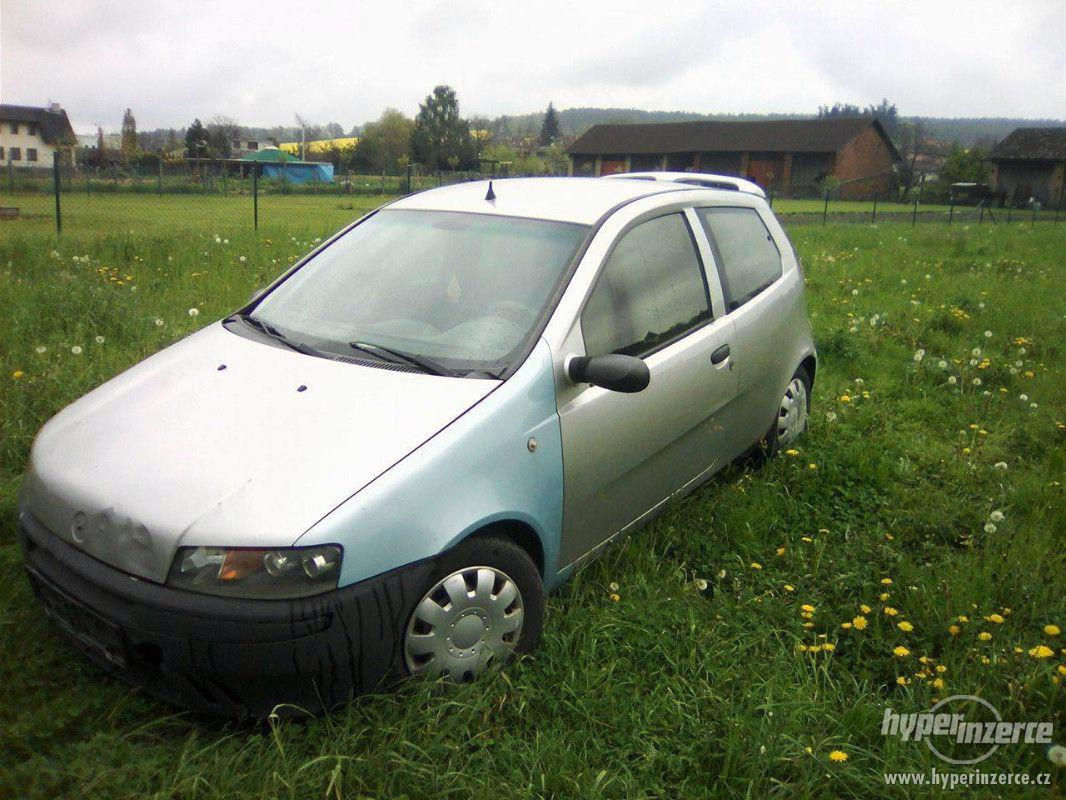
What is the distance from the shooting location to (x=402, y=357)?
316 centimetres

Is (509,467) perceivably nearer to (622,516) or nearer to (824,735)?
(622,516)

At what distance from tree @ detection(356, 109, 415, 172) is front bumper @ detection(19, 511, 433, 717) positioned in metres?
46.8

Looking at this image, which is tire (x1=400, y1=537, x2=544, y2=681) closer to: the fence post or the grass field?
the grass field

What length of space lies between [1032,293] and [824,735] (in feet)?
33.8

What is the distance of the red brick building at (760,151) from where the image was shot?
5859 centimetres

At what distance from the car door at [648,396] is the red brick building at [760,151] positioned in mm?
55151

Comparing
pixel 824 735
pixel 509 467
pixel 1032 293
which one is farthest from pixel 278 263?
pixel 1032 293

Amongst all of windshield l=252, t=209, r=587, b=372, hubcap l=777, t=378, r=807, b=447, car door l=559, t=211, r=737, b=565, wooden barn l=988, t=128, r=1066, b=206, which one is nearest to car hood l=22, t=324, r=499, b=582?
windshield l=252, t=209, r=587, b=372

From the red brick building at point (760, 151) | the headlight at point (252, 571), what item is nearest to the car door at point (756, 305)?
the headlight at point (252, 571)

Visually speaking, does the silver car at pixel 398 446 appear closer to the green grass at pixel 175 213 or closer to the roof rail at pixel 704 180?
the roof rail at pixel 704 180

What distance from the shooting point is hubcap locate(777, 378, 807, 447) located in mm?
5008

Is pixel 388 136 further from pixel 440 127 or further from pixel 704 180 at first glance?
pixel 704 180

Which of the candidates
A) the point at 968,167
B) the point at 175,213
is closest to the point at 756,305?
the point at 175,213

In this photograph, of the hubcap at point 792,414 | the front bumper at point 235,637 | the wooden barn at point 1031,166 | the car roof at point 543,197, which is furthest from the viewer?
the wooden barn at point 1031,166
